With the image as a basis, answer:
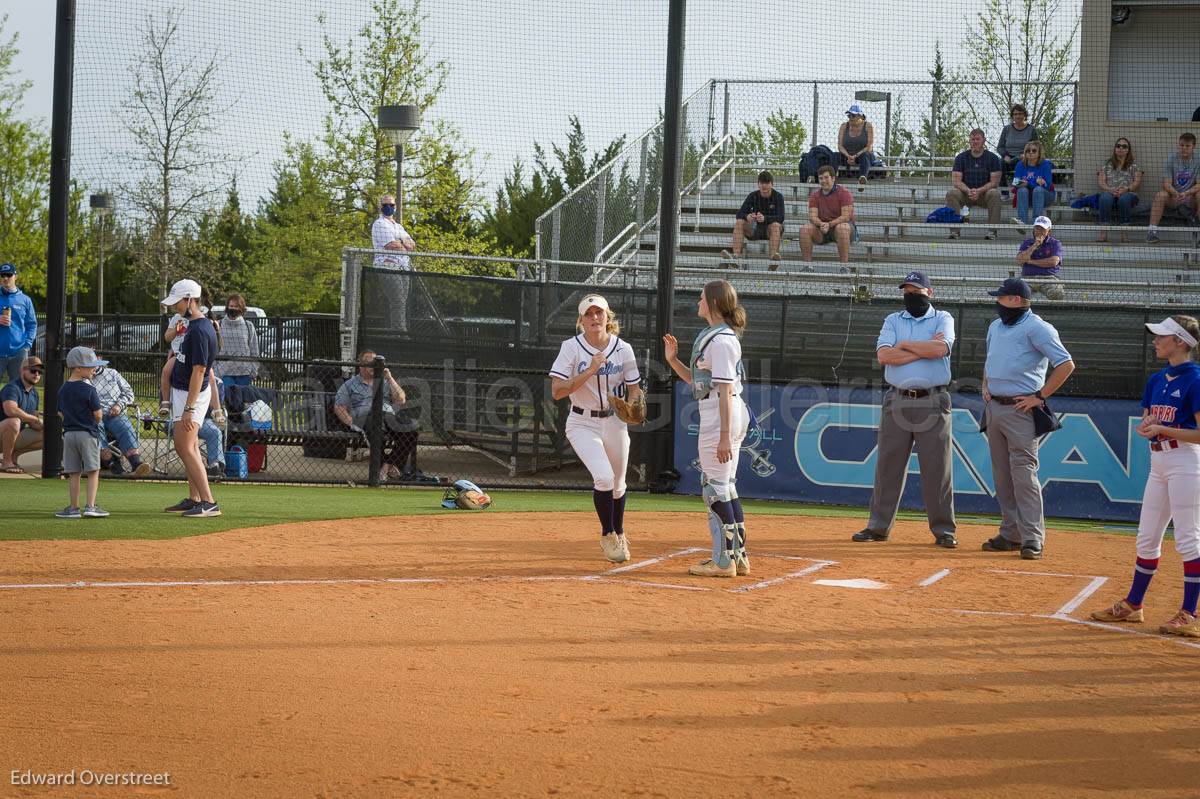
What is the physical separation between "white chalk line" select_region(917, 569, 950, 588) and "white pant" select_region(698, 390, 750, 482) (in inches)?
62.6

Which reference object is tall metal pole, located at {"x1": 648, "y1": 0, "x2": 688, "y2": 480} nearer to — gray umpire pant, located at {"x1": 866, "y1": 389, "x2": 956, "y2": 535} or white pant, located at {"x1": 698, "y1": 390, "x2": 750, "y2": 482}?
gray umpire pant, located at {"x1": 866, "y1": 389, "x2": 956, "y2": 535}

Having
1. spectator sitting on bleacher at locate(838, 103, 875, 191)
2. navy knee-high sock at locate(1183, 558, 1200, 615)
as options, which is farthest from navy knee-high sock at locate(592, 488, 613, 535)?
spectator sitting on bleacher at locate(838, 103, 875, 191)

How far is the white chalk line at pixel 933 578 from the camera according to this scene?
27.7ft

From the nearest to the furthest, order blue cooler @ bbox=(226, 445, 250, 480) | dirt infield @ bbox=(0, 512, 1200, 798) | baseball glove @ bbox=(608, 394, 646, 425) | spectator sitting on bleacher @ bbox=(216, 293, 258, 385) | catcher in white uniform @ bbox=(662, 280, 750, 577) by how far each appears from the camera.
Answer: dirt infield @ bbox=(0, 512, 1200, 798), catcher in white uniform @ bbox=(662, 280, 750, 577), baseball glove @ bbox=(608, 394, 646, 425), blue cooler @ bbox=(226, 445, 250, 480), spectator sitting on bleacher @ bbox=(216, 293, 258, 385)

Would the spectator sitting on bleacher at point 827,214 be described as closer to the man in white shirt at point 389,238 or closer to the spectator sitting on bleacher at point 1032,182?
the spectator sitting on bleacher at point 1032,182

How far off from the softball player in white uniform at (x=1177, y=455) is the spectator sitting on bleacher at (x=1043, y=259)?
9.15 m

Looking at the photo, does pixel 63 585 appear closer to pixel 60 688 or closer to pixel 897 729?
pixel 60 688

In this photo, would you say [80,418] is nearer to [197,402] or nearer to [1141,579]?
[197,402]

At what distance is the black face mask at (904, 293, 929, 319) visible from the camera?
10.5 m

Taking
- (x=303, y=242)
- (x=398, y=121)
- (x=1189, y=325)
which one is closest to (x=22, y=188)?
(x=303, y=242)

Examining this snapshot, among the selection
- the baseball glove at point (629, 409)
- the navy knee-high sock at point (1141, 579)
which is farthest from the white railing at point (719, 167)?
the navy knee-high sock at point (1141, 579)

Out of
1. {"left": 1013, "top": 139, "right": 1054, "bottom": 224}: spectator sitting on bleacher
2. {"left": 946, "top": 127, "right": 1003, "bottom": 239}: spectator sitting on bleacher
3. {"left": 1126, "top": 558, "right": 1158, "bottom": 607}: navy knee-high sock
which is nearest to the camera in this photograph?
{"left": 1126, "top": 558, "right": 1158, "bottom": 607}: navy knee-high sock

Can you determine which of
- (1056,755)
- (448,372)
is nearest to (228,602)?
(1056,755)

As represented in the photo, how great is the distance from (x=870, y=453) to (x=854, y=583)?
5983 millimetres
